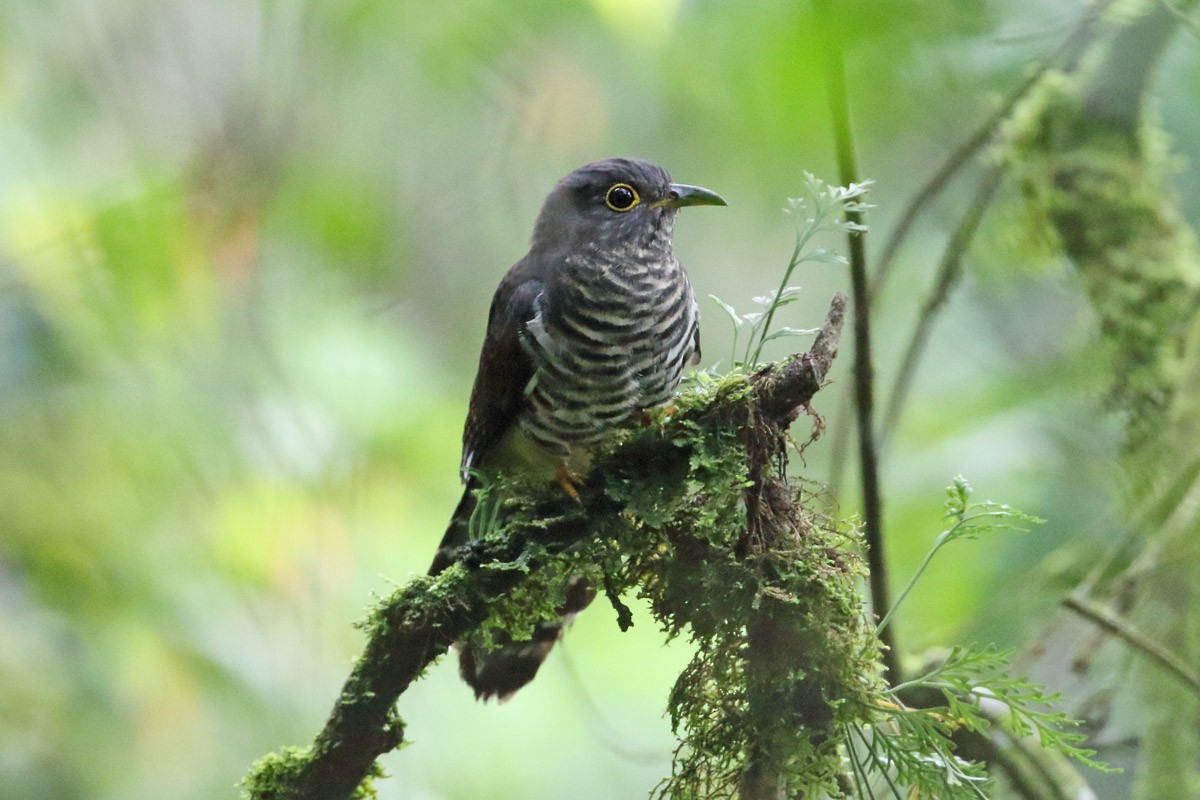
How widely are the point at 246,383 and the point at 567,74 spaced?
6.07 feet

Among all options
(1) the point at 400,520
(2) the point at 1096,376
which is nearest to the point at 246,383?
(1) the point at 400,520

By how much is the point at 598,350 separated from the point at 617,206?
50cm

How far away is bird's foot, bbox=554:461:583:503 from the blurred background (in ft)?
5.54

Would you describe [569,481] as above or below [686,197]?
below

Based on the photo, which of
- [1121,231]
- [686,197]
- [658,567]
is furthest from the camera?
[1121,231]

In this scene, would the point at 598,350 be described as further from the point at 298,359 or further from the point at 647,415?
the point at 298,359

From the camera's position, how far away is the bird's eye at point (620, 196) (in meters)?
2.81

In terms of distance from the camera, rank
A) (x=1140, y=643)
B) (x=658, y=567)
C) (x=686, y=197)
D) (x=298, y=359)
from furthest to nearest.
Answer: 1. (x=298, y=359)
2. (x=686, y=197)
3. (x=1140, y=643)
4. (x=658, y=567)

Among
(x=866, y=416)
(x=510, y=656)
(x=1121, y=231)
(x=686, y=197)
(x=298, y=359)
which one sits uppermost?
(x=298, y=359)

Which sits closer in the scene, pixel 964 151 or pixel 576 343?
pixel 576 343

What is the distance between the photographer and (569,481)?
2244mm

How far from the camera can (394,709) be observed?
75.3 inches

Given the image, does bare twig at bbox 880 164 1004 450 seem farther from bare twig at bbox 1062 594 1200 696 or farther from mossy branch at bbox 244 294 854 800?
mossy branch at bbox 244 294 854 800

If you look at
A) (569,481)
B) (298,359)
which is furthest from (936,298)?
(298,359)
